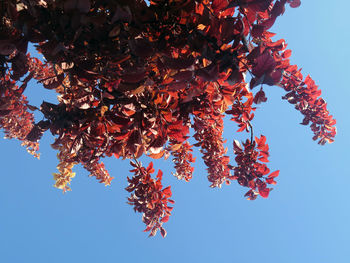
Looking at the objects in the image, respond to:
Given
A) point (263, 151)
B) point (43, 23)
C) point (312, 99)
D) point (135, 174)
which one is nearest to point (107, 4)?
point (43, 23)

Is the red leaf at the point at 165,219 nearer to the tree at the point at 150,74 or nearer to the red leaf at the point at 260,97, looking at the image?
the tree at the point at 150,74

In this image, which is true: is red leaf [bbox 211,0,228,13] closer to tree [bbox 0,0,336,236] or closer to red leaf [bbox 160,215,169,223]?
tree [bbox 0,0,336,236]

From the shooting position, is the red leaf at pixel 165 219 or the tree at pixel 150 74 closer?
the tree at pixel 150 74

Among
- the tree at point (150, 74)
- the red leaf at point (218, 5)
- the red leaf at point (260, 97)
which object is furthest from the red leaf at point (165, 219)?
the red leaf at point (218, 5)

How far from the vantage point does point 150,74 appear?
4.28ft

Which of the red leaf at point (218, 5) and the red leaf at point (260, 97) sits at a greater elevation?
the red leaf at point (218, 5)

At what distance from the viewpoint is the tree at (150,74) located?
2.86ft

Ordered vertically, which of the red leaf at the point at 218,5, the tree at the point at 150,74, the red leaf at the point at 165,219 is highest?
the red leaf at the point at 218,5

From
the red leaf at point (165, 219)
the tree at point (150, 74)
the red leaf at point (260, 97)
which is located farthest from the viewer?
the red leaf at point (165, 219)

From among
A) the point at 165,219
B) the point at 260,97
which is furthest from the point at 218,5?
the point at 165,219

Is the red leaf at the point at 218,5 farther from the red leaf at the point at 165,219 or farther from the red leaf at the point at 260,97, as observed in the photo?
the red leaf at the point at 165,219

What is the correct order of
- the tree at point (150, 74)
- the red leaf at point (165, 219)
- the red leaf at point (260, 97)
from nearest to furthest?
the tree at point (150, 74), the red leaf at point (260, 97), the red leaf at point (165, 219)

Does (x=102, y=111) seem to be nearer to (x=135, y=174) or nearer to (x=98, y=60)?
(x=98, y=60)

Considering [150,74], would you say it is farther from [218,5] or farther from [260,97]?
[260,97]
